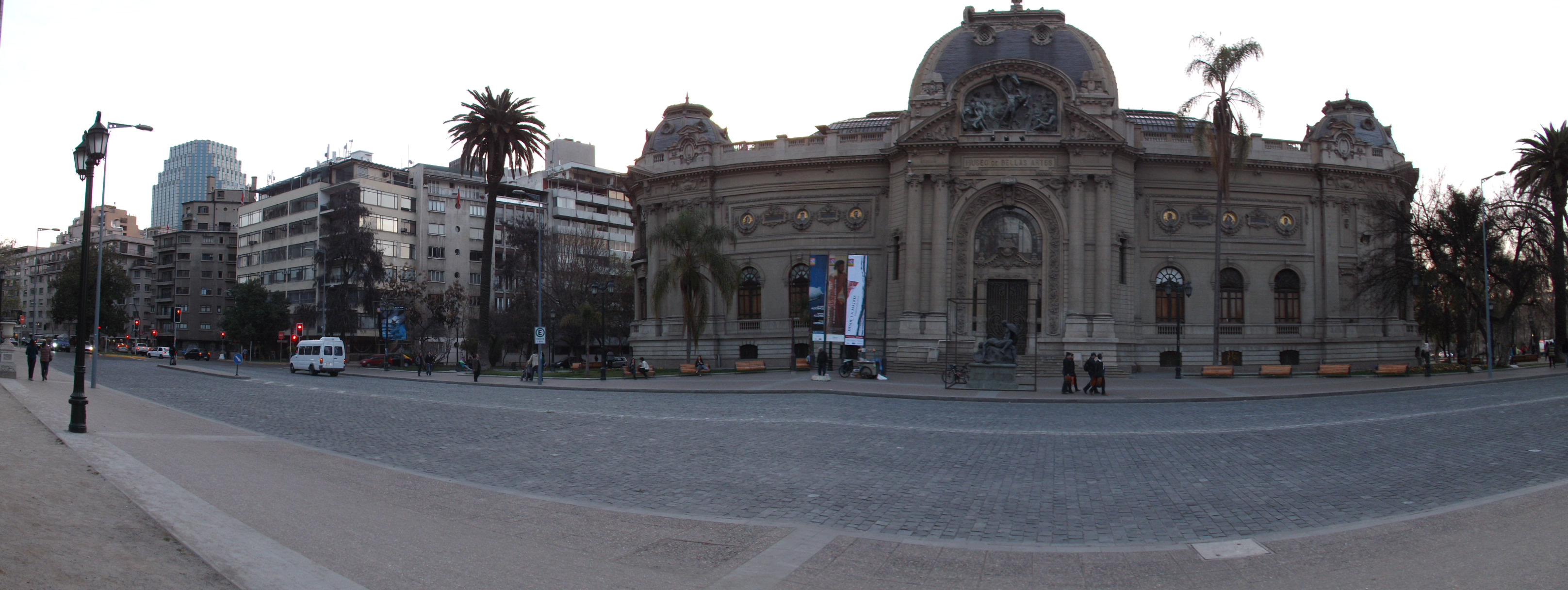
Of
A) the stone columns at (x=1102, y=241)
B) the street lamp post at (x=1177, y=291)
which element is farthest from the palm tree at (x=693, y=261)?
the street lamp post at (x=1177, y=291)

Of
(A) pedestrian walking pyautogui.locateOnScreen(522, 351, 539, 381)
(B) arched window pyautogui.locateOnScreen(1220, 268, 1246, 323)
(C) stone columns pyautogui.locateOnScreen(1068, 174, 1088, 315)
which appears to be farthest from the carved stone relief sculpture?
(A) pedestrian walking pyautogui.locateOnScreen(522, 351, 539, 381)

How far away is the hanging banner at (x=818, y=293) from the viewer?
4003cm

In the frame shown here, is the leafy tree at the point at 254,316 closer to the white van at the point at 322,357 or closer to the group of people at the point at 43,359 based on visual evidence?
the white van at the point at 322,357

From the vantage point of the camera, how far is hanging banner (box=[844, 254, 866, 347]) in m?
38.4

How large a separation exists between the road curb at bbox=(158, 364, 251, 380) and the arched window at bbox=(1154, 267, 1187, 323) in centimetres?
4388

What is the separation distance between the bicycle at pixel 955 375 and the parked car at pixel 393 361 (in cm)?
4182

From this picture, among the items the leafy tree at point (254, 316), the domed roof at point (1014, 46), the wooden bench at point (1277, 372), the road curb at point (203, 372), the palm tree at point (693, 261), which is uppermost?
the domed roof at point (1014, 46)

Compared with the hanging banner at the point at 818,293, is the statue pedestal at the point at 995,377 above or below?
below

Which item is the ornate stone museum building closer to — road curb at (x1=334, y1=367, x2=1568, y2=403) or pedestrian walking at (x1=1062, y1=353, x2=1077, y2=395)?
pedestrian walking at (x1=1062, y1=353, x2=1077, y2=395)

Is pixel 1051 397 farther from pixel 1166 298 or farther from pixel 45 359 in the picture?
pixel 45 359

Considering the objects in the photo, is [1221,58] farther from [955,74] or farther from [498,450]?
[498,450]

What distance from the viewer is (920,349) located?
44.2 meters

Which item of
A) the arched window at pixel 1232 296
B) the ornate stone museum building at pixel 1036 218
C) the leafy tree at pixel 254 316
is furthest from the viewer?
the leafy tree at pixel 254 316

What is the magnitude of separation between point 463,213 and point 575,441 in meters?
77.3
